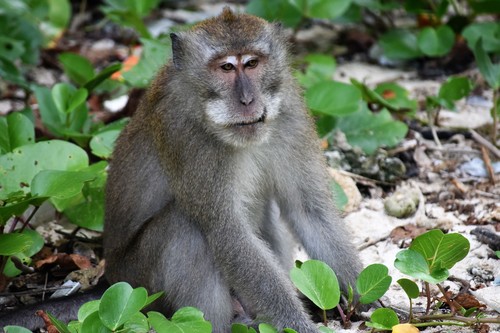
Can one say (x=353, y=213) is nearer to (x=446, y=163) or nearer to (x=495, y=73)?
(x=446, y=163)

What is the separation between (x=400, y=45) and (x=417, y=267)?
4677 millimetres

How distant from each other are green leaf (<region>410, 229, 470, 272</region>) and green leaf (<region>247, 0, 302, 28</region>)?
4.49 meters

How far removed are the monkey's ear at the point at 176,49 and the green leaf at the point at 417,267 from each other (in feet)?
5.73

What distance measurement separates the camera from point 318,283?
505cm

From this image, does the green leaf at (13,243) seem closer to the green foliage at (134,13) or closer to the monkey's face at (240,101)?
the monkey's face at (240,101)

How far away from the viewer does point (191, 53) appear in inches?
217

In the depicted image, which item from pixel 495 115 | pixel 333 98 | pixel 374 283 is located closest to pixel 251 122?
pixel 374 283

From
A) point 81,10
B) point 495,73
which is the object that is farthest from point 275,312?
point 81,10

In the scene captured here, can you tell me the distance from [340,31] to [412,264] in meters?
5.79

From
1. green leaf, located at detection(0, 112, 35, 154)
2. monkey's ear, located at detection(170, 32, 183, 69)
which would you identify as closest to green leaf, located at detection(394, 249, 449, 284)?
monkey's ear, located at detection(170, 32, 183, 69)

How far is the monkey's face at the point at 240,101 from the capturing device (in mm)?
5148

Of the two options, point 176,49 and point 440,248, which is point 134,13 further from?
point 440,248

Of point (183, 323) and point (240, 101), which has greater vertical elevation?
point (240, 101)

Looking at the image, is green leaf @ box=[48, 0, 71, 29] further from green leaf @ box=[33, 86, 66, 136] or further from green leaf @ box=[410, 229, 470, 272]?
green leaf @ box=[410, 229, 470, 272]
